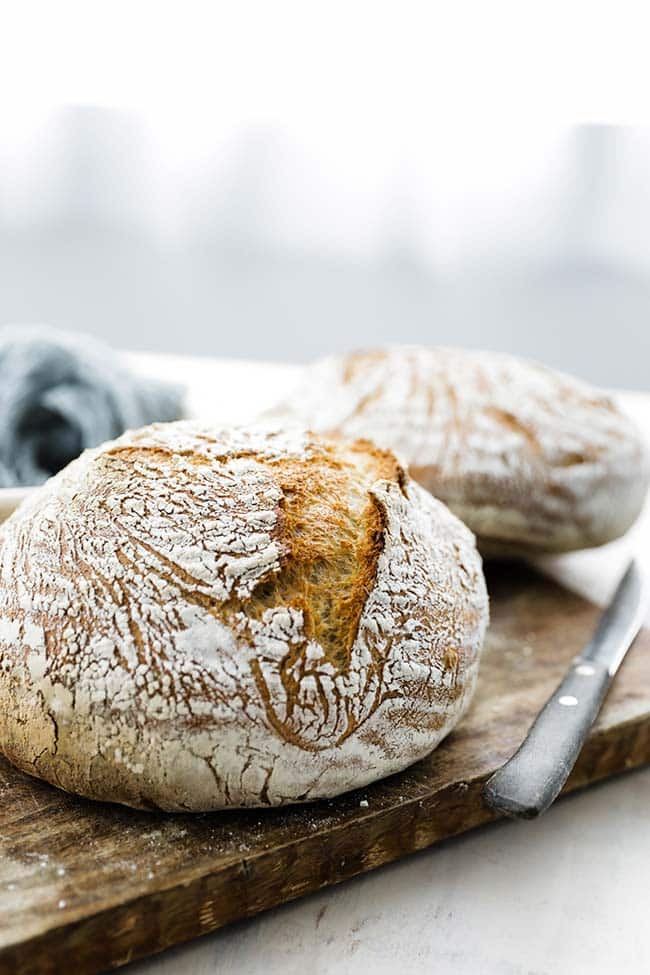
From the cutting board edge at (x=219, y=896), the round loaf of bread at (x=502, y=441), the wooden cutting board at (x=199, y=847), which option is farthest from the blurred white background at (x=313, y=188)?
the cutting board edge at (x=219, y=896)

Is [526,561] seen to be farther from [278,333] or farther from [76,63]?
[278,333]

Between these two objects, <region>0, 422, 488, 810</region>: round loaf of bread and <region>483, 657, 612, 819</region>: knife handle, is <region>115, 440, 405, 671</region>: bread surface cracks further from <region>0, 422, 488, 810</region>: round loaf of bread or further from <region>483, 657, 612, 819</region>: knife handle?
<region>483, 657, 612, 819</region>: knife handle

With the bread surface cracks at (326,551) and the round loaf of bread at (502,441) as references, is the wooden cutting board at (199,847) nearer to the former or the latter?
the bread surface cracks at (326,551)

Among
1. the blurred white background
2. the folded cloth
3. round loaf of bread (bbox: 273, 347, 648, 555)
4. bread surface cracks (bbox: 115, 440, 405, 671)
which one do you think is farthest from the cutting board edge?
the blurred white background

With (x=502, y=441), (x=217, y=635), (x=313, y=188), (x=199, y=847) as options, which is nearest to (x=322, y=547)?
(x=217, y=635)

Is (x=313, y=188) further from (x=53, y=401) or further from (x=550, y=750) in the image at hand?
(x=550, y=750)

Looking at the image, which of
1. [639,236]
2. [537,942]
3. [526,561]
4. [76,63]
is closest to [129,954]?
[537,942]
